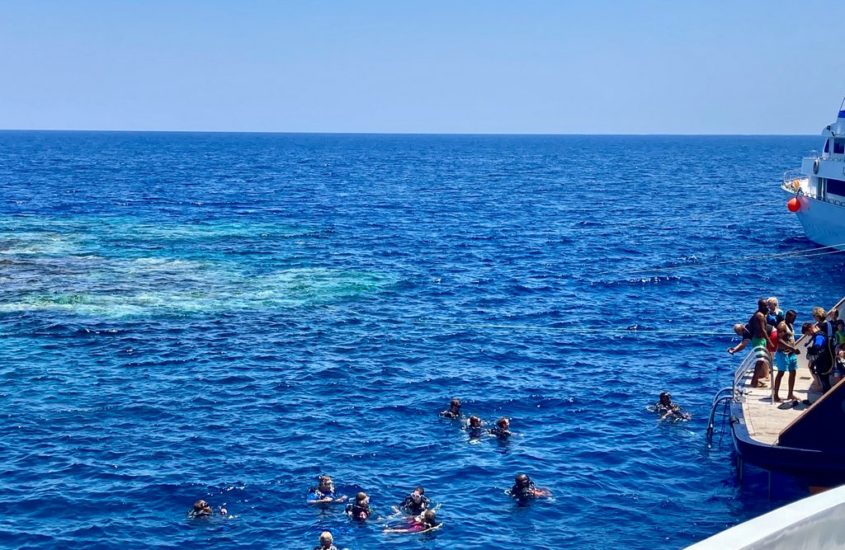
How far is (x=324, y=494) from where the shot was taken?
2714 cm

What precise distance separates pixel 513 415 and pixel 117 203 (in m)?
84.4

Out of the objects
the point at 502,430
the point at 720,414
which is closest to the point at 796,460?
the point at 720,414

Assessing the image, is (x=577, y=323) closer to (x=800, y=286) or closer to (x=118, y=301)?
(x=800, y=286)

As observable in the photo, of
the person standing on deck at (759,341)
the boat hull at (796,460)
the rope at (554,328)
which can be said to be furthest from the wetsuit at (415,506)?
the rope at (554,328)

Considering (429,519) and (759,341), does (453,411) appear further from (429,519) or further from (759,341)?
(759,341)

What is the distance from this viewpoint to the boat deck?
25.2m

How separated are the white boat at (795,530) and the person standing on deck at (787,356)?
21.3 meters

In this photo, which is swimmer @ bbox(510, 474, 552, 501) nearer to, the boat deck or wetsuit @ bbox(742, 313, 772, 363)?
the boat deck

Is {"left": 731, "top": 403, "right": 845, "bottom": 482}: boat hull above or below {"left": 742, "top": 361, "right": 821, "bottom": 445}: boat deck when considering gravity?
below

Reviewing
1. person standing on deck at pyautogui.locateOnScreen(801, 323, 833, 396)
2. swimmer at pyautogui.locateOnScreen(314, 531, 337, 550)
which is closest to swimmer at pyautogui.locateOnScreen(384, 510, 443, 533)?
swimmer at pyautogui.locateOnScreen(314, 531, 337, 550)

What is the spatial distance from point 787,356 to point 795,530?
22441 mm

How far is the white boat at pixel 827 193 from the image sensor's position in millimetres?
68500

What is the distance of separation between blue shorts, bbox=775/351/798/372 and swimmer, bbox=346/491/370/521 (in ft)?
42.4

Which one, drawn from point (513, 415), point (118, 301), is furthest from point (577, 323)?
point (118, 301)
